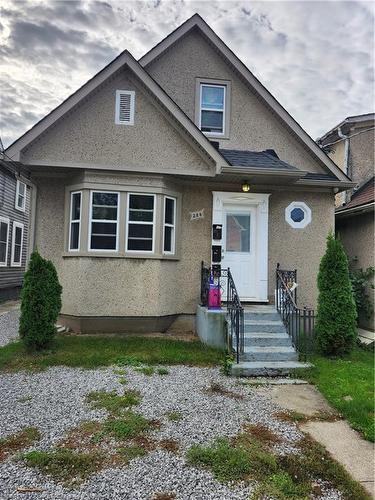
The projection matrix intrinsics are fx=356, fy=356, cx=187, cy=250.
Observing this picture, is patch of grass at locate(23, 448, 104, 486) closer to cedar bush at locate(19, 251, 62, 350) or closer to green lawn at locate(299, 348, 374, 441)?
green lawn at locate(299, 348, 374, 441)

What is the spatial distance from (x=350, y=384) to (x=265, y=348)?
151 cm

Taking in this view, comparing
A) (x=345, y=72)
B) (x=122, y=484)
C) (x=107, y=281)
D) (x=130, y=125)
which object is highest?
(x=345, y=72)

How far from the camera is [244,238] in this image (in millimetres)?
8812

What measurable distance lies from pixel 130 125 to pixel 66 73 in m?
5.84

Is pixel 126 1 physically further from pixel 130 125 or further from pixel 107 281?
pixel 107 281

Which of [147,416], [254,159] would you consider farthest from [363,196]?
[147,416]

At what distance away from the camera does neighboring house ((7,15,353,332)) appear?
25.0 ft

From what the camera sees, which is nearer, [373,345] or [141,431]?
[141,431]

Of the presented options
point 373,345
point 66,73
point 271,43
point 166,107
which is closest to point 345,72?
point 271,43

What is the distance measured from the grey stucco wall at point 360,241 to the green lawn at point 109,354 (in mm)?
4796

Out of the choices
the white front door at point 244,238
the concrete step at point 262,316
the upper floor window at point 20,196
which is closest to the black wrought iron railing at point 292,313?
the concrete step at point 262,316

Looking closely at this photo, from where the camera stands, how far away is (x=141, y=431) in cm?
385

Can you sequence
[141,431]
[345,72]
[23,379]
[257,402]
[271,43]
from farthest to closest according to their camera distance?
1. [345,72]
2. [271,43]
3. [23,379]
4. [257,402]
5. [141,431]

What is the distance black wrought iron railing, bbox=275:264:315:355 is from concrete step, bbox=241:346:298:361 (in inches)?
13.5
